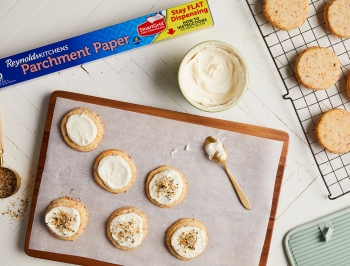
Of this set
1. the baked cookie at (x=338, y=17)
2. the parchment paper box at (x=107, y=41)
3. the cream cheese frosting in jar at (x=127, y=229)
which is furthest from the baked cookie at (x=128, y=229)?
the baked cookie at (x=338, y=17)

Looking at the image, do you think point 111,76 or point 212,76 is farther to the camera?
point 111,76

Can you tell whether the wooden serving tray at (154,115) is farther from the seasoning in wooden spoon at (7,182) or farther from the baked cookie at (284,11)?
the baked cookie at (284,11)

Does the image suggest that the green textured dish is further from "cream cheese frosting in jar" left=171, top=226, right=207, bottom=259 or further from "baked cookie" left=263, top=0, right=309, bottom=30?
"baked cookie" left=263, top=0, right=309, bottom=30

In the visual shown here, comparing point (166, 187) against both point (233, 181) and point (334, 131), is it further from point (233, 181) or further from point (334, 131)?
point (334, 131)

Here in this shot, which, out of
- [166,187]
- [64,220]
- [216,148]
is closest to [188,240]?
[166,187]

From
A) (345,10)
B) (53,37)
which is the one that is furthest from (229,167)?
(53,37)

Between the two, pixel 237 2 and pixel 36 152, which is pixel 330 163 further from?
pixel 36 152
